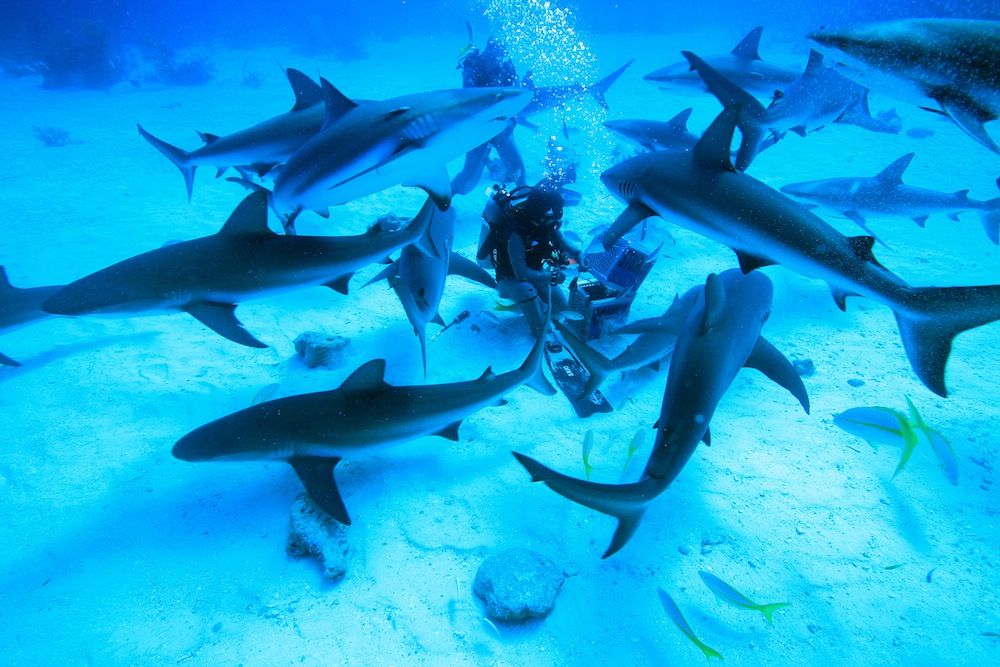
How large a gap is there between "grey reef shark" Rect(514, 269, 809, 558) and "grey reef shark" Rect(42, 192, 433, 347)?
2.43 metres

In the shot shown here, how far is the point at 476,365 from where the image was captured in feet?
17.6

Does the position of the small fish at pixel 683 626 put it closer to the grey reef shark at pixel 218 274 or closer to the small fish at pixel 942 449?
the small fish at pixel 942 449

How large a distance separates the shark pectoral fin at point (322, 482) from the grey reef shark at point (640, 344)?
2139mm

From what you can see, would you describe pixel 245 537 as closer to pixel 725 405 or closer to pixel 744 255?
pixel 744 255

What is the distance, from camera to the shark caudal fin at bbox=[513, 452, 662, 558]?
256 centimetres

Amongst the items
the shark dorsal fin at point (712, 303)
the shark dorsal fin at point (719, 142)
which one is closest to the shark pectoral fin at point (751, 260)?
the shark dorsal fin at point (712, 303)

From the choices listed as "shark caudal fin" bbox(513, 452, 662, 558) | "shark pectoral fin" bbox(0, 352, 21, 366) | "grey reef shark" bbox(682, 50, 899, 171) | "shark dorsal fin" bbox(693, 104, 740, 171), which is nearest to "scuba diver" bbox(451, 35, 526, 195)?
"grey reef shark" bbox(682, 50, 899, 171)

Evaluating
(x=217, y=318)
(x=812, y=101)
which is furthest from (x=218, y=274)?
(x=812, y=101)

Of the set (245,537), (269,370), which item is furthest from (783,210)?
(269,370)

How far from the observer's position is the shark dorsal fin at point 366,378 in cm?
337

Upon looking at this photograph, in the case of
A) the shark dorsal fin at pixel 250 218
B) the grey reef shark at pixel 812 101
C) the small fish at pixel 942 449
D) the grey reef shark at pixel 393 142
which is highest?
the grey reef shark at pixel 812 101

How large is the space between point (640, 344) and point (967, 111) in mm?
2643

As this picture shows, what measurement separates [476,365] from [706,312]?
2.93m

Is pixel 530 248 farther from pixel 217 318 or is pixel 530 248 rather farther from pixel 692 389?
pixel 217 318
